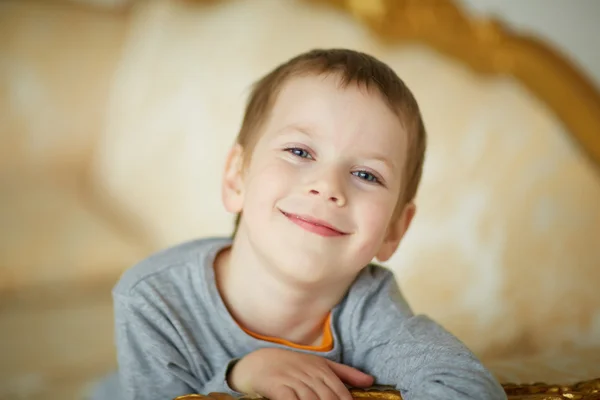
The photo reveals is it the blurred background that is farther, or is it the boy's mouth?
the blurred background

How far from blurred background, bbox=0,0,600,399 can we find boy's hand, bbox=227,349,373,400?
577 mm

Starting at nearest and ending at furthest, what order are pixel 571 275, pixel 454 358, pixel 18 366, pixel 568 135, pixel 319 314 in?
pixel 454 358 → pixel 319 314 → pixel 18 366 → pixel 571 275 → pixel 568 135

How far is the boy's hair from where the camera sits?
845 mm

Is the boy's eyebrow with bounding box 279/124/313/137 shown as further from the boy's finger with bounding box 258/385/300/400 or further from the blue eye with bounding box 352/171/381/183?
the boy's finger with bounding box 258/385/300/400

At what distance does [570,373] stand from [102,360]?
77cm

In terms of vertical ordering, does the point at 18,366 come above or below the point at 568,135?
below

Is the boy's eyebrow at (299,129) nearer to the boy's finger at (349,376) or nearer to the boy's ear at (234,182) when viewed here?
the boy's ear at (234,182)

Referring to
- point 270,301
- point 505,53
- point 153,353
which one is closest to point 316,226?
point 270,301

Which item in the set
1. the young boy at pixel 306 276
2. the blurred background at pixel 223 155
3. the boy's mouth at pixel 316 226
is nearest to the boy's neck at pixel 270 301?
the young boy at pixel 306 276

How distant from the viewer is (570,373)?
99cm

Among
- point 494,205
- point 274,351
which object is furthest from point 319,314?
point 494,205

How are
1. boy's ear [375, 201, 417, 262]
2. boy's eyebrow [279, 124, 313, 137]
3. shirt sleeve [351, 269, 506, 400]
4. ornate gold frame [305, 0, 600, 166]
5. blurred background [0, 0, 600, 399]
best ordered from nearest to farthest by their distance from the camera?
shirt sleeve [351, 269, 506, 400] → boy's eyebrow [279, 124, 313, 137] → boy's ear [375, 201, 417, 262] → blurred background [0, 0, 600, 399] → ornate gold frame [305, 0, 600, 166]

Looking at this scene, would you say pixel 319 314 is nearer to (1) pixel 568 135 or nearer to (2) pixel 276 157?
(2) pixel 276 157

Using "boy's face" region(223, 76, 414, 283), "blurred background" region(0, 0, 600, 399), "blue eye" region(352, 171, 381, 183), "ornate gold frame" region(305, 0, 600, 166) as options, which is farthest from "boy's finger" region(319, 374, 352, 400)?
"ornate gold frame" region(305, 0, 600, 166)
